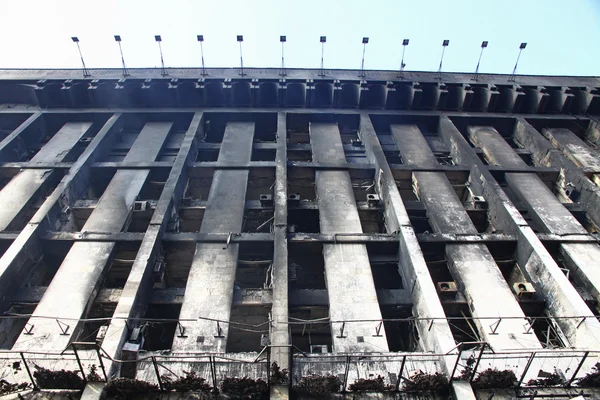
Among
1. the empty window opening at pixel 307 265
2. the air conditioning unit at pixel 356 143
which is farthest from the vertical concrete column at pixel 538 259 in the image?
the empty window opening at pixel 307 265

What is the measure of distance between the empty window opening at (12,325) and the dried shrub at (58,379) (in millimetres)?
4701

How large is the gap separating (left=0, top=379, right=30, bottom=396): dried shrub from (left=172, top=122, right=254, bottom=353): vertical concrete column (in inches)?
175

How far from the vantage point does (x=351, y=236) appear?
758 inches

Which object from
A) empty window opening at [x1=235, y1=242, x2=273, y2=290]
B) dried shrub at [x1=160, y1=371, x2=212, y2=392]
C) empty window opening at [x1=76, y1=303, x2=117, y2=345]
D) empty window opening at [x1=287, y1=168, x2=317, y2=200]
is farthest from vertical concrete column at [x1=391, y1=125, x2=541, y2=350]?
empty window opening at [x1=76, y1=303, x2=117, y2=345]

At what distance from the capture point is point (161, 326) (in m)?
16.9

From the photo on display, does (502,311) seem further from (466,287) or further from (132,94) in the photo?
(132,94)

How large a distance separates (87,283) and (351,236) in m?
11.7

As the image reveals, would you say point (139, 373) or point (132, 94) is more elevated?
point (132, 94)

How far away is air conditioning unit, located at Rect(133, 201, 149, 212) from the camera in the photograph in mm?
20984

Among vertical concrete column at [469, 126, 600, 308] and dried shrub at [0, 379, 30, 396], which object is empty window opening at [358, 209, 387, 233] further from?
dried shrub at [0, 379, 30, 396]

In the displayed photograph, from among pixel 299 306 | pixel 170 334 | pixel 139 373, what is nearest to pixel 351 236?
pixel 299 306

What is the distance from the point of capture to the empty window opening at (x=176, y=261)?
1912 cm

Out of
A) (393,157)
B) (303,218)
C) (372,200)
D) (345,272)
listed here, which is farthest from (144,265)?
(393,157)

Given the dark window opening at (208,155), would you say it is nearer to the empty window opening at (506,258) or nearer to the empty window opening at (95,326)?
the empty window opening at (95,326)
